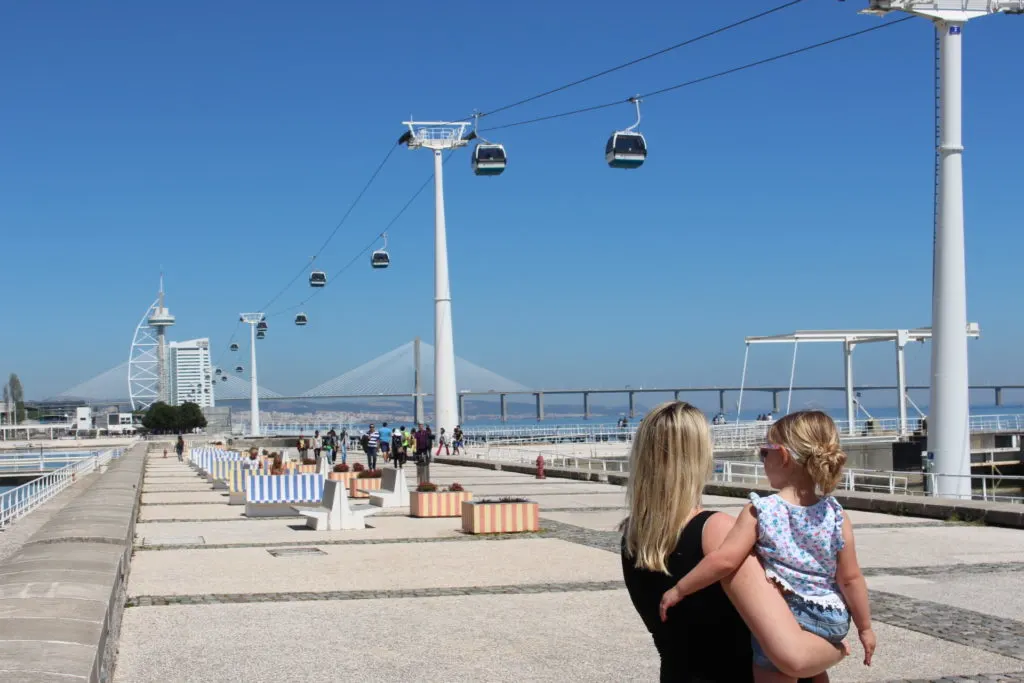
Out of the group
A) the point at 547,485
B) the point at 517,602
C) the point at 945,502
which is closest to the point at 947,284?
the point at 945,502

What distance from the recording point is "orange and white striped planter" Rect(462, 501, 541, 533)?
15578 millimetres

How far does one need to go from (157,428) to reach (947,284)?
372ft

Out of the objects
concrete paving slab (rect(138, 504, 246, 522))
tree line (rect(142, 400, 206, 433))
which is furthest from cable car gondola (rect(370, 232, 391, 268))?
tree line (rect(142, 400, 206, 433))

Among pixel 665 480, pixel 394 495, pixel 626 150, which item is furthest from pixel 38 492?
pixel 665 480

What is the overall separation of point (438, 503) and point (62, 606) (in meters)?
12.9

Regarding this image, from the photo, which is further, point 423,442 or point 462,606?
point 423,442

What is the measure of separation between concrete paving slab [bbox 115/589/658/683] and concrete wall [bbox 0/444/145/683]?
0.41m

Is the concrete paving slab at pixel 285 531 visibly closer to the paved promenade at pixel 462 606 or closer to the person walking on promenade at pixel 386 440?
the paved promenade at pixel 462 606

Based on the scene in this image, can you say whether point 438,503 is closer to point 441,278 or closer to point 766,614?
point 766,614

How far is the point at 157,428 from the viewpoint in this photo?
408ft

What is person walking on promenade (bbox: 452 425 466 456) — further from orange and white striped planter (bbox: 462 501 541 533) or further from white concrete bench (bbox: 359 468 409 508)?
orange and white striped planter (bbox: 462 501 541 533)

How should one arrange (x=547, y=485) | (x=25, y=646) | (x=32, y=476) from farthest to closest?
(x=32, y=476) → (x=547, y=485) → (x=25, y=646)

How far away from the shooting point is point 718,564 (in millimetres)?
3127

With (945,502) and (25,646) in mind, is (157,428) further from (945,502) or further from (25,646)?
(25,646)
